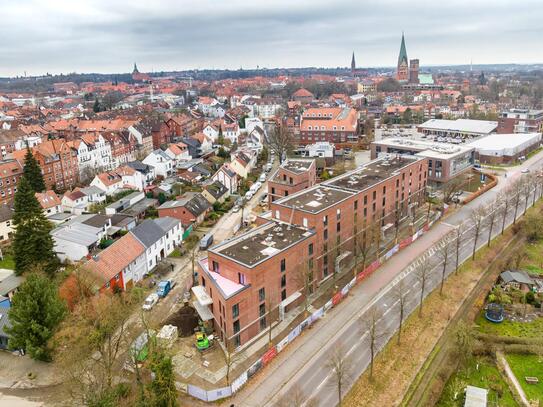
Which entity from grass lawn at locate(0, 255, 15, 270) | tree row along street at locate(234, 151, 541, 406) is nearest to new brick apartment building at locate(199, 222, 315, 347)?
tree row along street at locate(234, 151, 541, 406)

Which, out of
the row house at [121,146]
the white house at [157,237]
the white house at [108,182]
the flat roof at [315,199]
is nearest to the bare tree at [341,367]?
the flat roof at [315,199]

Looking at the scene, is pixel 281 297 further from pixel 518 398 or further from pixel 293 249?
pixel 518 398

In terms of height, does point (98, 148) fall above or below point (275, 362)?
above

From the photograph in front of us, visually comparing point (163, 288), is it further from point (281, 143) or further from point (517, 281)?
point (281, 143)

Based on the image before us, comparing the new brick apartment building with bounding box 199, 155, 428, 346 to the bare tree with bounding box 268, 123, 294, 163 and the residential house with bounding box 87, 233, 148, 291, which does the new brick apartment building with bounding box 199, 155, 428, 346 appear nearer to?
the residential house with bounding box 87, 233, 148, 291

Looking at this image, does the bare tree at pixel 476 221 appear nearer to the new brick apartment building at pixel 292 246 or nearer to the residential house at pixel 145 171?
the new brick apartment building at pixel 292 246

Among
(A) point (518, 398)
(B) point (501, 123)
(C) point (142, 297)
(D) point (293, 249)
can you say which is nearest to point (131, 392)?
(C) point (142, 297)
